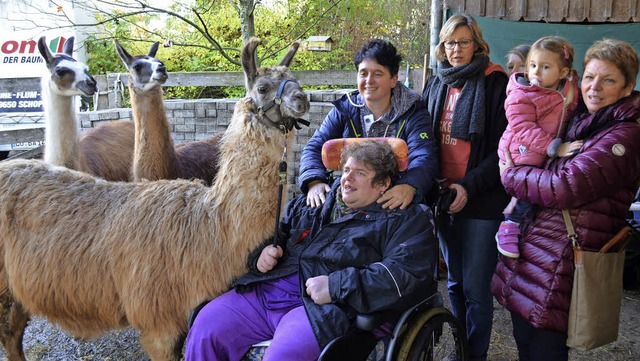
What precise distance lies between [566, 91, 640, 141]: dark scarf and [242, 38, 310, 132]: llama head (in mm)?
1171

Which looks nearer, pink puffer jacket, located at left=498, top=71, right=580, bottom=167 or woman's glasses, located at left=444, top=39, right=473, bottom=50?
pink puffer jacket, located at left=498, top=71, right=580, bottom=167

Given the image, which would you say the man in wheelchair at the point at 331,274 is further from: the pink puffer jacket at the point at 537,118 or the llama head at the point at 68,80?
the llama head at the point at 68,80

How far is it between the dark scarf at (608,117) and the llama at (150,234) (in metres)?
1.18

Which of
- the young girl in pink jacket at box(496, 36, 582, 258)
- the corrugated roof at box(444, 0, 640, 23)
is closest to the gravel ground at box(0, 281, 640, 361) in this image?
the young girl in pink jacket at box(496, 36, 582, 258)

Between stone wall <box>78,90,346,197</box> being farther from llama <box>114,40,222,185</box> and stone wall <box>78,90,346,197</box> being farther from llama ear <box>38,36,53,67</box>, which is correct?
llama ear <box>38,36,53,67</box>

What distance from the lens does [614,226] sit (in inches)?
85.4

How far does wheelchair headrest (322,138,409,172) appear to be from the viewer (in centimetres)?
242

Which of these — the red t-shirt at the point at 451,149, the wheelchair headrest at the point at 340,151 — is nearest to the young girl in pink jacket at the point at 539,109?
the red t-shirt at the point at 451,149

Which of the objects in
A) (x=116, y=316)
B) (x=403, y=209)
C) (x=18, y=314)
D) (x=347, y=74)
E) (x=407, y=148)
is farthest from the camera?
(x=347, y=74)

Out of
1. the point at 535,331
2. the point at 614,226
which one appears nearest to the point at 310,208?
the point at 535,331

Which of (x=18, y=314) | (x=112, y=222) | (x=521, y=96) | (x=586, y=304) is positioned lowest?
(x=18, y=314)

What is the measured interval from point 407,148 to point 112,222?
4.85ft

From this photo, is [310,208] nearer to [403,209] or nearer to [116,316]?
[403,209]

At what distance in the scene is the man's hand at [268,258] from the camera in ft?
7.95
